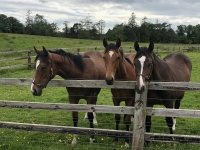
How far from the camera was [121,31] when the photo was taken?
5959 centimetres

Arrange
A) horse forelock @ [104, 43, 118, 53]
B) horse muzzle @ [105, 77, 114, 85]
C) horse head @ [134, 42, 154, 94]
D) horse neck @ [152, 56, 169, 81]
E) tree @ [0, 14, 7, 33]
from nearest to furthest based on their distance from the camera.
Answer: horse head @ [134, 42, 154, 94] < horse muzzle @ [105, 77, 114, 85] < horse forelock @ [104, 43, 118, 53] < horse neck @ [152, 56, 169, 81] < tree @ [0, 14, 7, 33]

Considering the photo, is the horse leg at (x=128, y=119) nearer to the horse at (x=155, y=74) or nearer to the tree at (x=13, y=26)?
the horse at (x=155, y=74)

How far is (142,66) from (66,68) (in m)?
1.74

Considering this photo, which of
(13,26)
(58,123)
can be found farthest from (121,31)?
(58,123)

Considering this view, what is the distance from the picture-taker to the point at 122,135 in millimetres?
3826

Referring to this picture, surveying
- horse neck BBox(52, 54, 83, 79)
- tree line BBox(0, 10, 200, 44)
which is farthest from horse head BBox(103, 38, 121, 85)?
tree line BBox(0, 10, 200, 44)

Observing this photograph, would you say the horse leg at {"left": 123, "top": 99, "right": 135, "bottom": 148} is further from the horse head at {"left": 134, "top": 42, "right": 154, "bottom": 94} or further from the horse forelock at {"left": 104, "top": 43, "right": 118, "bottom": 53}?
the horse forelock at {"left": 104, "top": 43, "right": 118, "bottom": 53}

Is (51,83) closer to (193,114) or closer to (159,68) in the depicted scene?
(159,68)

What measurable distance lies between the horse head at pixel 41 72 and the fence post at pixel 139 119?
5.69ft

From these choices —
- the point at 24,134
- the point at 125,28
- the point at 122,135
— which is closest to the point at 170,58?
the point at 122,135

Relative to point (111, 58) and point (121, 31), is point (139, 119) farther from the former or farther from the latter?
point (121, 31)

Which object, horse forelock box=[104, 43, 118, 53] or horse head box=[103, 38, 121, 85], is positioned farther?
horse forelock box=[104, 43, 118, 53]

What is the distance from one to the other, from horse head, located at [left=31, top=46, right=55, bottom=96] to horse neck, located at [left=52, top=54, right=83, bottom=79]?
1.01ft

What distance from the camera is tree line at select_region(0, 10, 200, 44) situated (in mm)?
58606
